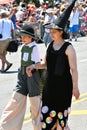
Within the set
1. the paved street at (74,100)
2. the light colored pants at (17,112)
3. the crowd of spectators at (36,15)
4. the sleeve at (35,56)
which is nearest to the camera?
the light colored pants at (17,112)

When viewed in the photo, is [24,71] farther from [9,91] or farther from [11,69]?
[11,69]

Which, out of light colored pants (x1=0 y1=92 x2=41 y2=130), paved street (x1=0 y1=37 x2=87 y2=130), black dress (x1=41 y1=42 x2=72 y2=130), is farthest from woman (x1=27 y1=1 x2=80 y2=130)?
paved street (x1=0 y1=37 x2=87 y2=130)

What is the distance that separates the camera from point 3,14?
1526 cm

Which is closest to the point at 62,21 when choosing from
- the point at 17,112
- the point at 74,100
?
the point at 17,112

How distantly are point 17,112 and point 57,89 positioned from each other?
3.79 feet

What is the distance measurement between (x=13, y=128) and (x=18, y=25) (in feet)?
58.8

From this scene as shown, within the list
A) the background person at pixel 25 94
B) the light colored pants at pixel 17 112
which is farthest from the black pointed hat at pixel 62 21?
the light colored pants at pixel 17 112

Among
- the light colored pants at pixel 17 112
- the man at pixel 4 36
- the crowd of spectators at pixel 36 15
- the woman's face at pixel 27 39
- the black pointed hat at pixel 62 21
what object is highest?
the black pointed hat at pixel 62 21

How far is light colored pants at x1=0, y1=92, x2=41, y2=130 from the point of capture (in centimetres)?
721

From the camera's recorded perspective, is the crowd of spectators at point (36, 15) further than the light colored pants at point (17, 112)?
Yes

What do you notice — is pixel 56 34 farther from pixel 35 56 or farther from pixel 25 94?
pixel 25 94

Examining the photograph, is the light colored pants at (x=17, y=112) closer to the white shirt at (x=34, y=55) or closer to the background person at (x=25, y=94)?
the background person at (x=25, y=94)

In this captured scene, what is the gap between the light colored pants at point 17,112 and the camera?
23.6ft

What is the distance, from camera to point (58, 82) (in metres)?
6.30
